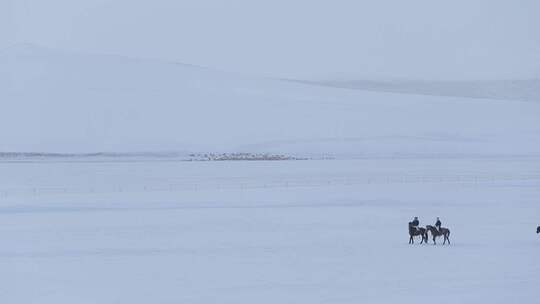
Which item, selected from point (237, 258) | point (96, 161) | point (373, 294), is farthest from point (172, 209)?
point (96, 161)

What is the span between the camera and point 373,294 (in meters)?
8.85

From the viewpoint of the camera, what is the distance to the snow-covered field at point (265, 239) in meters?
9.14

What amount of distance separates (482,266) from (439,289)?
1503 mm

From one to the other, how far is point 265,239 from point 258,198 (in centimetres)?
630

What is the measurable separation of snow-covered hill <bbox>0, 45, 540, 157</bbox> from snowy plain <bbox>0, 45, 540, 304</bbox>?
0.17 meters

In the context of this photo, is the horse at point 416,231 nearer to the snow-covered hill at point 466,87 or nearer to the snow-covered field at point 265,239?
the snow-covered field at point 265,239

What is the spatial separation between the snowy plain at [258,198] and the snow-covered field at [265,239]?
39 mm

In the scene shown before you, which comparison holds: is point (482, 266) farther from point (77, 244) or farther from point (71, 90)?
point (71, 90)

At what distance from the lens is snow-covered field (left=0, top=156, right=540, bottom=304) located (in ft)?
30.0

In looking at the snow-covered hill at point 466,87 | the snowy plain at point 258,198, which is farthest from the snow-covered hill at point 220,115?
the snow-covered hill at point 466,87

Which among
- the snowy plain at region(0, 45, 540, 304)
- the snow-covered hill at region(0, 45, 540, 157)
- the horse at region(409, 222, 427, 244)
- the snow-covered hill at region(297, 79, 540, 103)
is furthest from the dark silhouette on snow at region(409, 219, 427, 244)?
the snow-covered hill at region(297, 79, 540, 103)

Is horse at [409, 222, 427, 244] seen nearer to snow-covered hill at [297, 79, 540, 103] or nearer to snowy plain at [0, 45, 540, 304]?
snowy plain at [0, 45, 540, 304]

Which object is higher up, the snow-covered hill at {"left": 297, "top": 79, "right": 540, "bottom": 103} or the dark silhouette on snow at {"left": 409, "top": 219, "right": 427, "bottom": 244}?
the snow-covered hill at {"left": 297, "top": 79, "right": 540, "bottom": 103}

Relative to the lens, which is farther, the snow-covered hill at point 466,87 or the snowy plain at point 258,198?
the snow-covered hill at point 466,87
